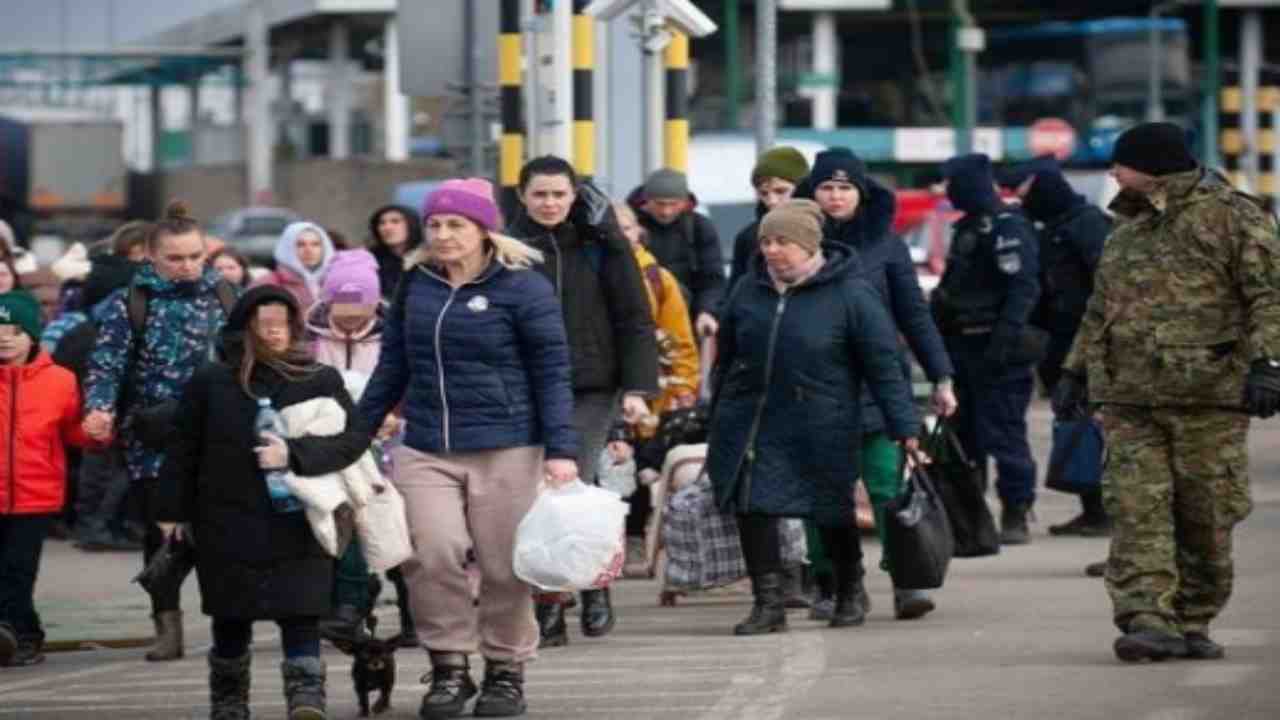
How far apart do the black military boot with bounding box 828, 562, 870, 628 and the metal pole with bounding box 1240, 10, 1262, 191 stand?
2024 inches

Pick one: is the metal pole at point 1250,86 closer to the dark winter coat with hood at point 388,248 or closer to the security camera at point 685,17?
the security camera at point 685,17

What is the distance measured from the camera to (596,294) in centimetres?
1276

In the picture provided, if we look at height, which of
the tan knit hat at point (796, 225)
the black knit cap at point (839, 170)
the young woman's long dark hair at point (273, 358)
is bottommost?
the young woman's long dark hair at point (273, 358)

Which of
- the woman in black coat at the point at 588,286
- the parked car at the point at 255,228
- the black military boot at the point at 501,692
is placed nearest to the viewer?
the black military boot at the point at 501,692

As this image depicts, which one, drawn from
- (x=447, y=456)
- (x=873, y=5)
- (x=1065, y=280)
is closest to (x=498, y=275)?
(x=447, y=456)

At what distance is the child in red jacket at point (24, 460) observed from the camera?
527 inches

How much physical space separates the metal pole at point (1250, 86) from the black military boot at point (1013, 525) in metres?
47.2

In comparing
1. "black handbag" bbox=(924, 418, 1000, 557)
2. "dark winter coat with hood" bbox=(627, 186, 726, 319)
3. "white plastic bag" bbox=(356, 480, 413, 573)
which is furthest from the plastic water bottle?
"dark winter coat with hood" bbox=(627, 186, 726, 319)

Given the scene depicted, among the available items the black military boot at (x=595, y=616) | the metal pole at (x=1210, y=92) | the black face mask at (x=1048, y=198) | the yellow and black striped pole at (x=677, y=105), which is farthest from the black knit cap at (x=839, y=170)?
the metal pole at (x=1210, y=92)

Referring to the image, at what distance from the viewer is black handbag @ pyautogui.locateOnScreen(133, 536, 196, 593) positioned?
495 inches

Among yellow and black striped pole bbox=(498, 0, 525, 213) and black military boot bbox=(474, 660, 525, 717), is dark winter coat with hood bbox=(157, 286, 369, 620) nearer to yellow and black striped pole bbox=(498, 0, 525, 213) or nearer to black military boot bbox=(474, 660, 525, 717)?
black military boot bbox=(474, 660, 525, 717)

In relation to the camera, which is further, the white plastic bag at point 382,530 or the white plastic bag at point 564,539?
the white plastic bag at point 564,539

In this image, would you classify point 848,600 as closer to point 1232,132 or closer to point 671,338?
point 671,338

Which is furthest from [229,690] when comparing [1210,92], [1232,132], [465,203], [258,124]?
[258,124]
